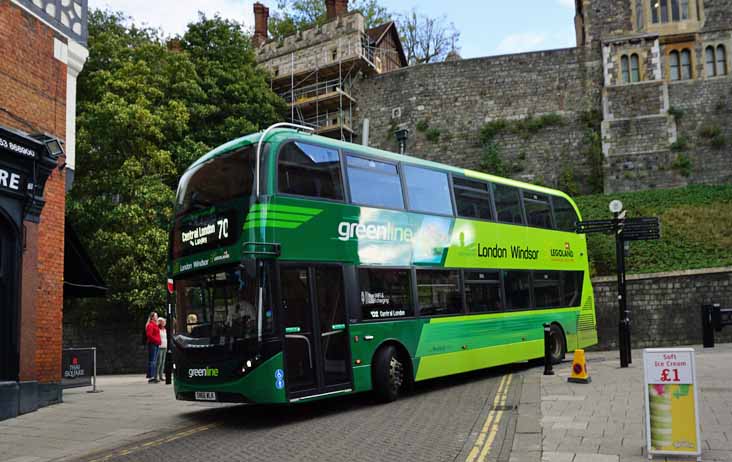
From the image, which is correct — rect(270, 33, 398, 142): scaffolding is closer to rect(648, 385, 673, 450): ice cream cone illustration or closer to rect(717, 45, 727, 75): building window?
rect(717, 45, 727, 75): building window

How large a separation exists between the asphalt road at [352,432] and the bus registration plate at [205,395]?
372 millimetres

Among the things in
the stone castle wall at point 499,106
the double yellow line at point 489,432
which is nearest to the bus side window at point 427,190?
the double yellow line at point 489,432

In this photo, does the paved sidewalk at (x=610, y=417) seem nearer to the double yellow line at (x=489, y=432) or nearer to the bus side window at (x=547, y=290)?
the double yellow line at (x=489, y=432)

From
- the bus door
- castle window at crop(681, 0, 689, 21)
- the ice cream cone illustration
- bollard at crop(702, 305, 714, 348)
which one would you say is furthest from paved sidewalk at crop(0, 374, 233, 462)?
castle window at crop(681, 0, 689, 21)

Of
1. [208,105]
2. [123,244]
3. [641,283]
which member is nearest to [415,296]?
[641,283]

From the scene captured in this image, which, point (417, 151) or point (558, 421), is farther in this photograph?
point (417, 151)

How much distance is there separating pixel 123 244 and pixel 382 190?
14.0m

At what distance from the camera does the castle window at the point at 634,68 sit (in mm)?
34594

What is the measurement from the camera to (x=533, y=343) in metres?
14.5

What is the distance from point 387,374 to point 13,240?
6.54 m

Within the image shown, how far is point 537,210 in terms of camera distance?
1518 cm

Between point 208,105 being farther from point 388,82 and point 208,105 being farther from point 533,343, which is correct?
point 533,343

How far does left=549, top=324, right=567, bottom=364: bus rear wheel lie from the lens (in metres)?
15.3

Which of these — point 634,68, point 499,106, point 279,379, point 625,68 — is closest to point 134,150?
point 279,379
